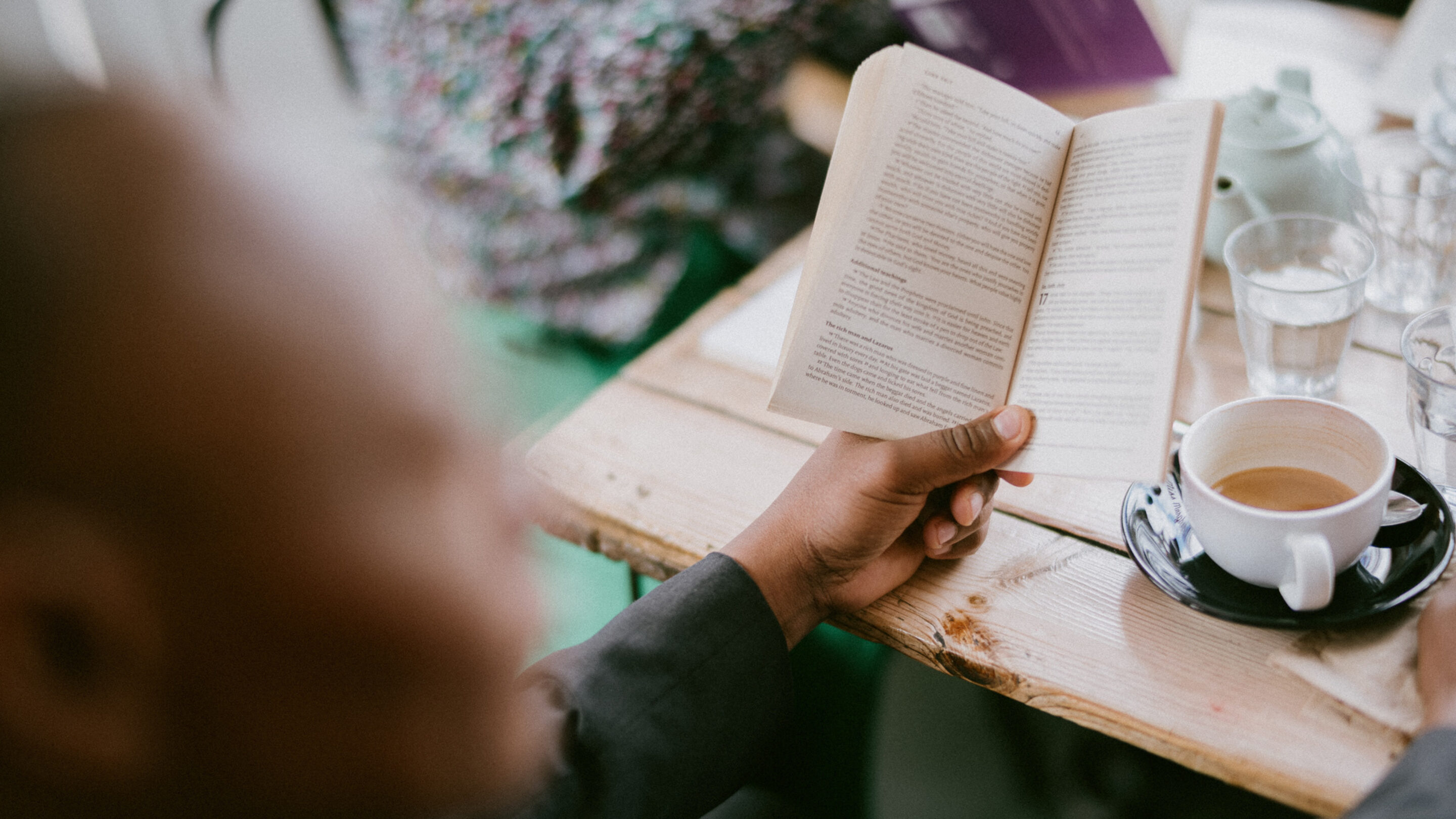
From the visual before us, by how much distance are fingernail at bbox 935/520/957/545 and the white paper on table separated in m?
0.29

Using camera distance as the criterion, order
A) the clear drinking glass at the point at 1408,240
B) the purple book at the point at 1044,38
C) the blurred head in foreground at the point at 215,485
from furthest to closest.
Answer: the purple book at the point at 1044,38
the clear drinking glass at the point at 1408,240
the blurred head in foreground at the point at 215,485

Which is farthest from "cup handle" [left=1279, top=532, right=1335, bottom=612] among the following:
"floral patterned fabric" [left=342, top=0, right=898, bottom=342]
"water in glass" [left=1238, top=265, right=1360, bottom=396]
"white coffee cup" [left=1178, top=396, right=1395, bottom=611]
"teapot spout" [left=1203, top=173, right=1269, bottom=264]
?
"floral patterned fabric" [left=342, top=0, right=898, bottom=342]

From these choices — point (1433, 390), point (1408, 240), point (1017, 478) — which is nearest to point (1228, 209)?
point (1408, 240)

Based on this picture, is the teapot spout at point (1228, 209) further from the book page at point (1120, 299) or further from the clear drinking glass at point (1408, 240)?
the book page at point (1120, 299)

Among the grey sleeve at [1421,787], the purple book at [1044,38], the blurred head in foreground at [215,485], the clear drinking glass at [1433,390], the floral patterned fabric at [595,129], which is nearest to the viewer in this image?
the blurred head in foreground at [215,485]

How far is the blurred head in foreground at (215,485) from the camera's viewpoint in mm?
289

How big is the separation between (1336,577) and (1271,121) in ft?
1.70

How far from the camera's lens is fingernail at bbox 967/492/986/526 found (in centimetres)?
69

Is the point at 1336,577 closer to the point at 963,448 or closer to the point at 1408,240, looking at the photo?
the point at 963,448

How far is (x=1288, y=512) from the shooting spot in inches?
23.6

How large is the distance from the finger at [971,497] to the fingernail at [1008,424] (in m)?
0.06

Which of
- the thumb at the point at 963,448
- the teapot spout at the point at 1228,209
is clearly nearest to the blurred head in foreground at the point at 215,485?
the thumb at the point at 963,448

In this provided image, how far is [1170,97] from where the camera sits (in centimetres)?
127

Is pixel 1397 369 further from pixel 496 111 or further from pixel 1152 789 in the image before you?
pixel 496 111
